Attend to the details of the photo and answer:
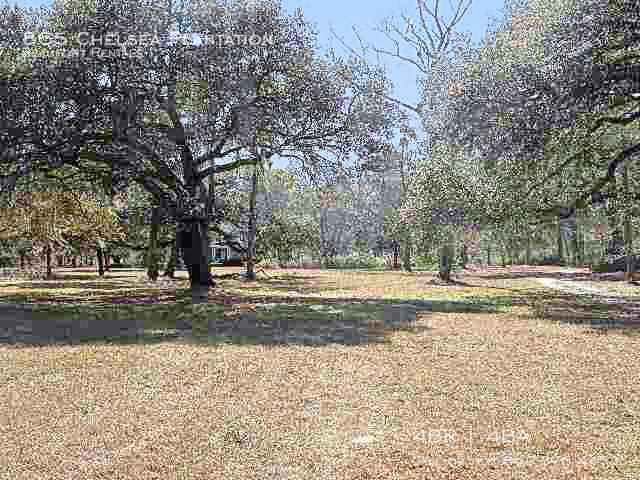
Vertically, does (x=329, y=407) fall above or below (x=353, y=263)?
below

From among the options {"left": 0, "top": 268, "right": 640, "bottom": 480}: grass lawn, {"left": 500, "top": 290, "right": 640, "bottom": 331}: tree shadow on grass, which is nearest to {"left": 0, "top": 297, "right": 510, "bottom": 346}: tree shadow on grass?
{"left": 0, "top": 268, "right": 640, "bottom": 480}: grass lawn

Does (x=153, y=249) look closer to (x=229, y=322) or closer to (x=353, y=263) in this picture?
(x=229, y=322)

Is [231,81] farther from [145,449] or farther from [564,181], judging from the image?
[145,449]

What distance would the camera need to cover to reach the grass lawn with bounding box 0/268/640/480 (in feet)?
13.4

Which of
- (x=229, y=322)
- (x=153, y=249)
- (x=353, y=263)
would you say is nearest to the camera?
(x=229, y=322)

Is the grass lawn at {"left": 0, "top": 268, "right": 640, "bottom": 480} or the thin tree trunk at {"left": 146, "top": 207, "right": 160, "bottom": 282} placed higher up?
the thin tree trunk at {"left": 146, "top": 207, "right": 160, "bottom": 282}

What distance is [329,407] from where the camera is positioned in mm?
5520

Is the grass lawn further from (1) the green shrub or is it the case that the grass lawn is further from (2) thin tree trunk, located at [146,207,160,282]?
(1) the green shrub

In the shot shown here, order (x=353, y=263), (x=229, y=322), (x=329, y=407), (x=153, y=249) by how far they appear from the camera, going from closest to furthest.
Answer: (x=329, y=407)
(x=229, y=322)
(x=153, y=249)
(x=353, y=263)

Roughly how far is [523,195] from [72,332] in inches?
476

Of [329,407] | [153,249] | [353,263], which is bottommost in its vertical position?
[329,407]

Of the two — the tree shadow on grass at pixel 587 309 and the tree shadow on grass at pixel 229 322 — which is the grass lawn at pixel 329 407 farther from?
the tree shadow on grass at pixel 587 309

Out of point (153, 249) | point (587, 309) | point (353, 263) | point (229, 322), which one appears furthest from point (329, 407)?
point (353, 263)

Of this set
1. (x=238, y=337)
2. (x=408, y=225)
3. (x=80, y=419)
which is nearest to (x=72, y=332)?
(x=238, y=337)
